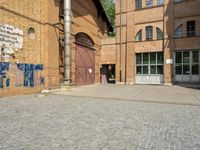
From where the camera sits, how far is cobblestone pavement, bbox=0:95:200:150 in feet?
13.4

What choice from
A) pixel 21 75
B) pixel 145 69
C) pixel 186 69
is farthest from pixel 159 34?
pixel 21 75

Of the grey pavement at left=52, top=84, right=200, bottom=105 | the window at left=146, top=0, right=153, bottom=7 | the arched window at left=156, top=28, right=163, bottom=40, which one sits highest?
the window at left=146, top=0, right=153, bottom=7

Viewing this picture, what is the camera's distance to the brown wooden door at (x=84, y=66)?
18.8 m

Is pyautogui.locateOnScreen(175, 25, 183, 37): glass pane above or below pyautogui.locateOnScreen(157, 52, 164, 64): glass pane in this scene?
above

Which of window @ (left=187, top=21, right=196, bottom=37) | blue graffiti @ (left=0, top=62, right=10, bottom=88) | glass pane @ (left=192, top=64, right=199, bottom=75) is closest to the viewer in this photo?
blue graffiti @ (left=0, top=62, right=10, bottom=88)

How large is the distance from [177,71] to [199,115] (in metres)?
14.4

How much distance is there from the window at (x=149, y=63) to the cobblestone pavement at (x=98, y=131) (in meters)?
14.9

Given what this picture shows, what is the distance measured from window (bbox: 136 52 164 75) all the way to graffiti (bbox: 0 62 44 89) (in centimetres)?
1237

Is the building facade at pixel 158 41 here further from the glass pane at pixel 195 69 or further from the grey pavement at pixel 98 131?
the grey pavement at pixel 98 131

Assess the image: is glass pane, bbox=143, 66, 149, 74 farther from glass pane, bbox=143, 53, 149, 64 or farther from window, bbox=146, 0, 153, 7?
window, bbox=146, 0, 153, 7

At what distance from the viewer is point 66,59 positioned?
14.9 m

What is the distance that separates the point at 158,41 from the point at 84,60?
26.9 ft

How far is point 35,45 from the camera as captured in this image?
1318cm

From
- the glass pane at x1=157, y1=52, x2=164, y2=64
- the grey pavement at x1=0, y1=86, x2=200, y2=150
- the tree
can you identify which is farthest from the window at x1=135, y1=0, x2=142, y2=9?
the grey pavement at x1=0, y1=86, x2=200, y2=150
